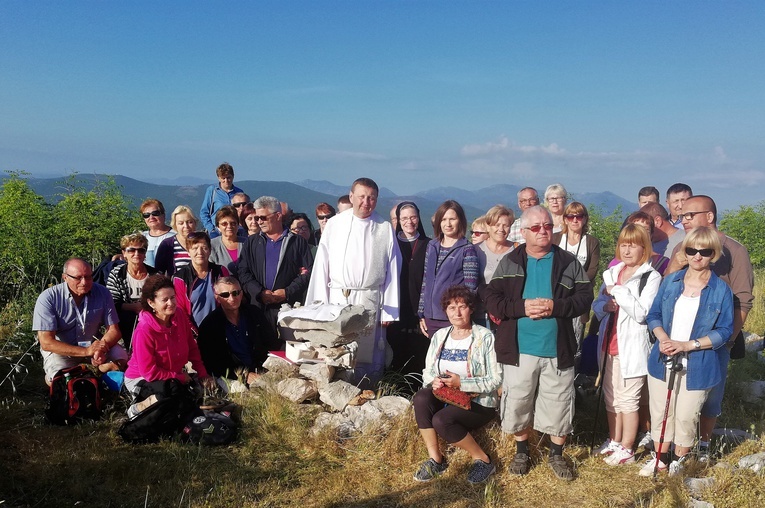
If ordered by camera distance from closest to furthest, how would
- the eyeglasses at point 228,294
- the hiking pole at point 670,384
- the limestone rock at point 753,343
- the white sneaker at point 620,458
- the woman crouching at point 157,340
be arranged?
1. the hiking pole at point 670,384
2. the white sneaker at point 620,458
3. the woman crouching at point 157,340
4. the eyeglasses at point 228,294
5. the limestone rock at point 753,343

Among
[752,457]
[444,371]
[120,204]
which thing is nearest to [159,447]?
[444,371]

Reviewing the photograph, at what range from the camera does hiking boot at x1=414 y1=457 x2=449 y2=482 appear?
4.50 m

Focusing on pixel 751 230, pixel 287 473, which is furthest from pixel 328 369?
pixel 751 230

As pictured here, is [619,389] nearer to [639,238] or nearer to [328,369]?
[639,238]

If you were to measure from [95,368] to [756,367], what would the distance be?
8634 millimetres

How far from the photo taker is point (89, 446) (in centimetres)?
483

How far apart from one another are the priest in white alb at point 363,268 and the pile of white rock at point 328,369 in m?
0.29

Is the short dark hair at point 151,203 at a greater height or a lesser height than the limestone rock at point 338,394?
Result: greater

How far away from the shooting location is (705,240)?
4270 mm

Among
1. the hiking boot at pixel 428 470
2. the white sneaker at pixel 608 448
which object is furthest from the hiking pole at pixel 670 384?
the hiking boot at pixel 428 470

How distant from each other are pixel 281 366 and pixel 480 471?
2.39m

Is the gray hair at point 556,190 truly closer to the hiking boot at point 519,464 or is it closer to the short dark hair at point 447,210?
the short dark hair at point 447,210

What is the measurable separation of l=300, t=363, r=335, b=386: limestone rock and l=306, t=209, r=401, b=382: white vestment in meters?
0.51

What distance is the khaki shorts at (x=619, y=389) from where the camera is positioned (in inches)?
189
